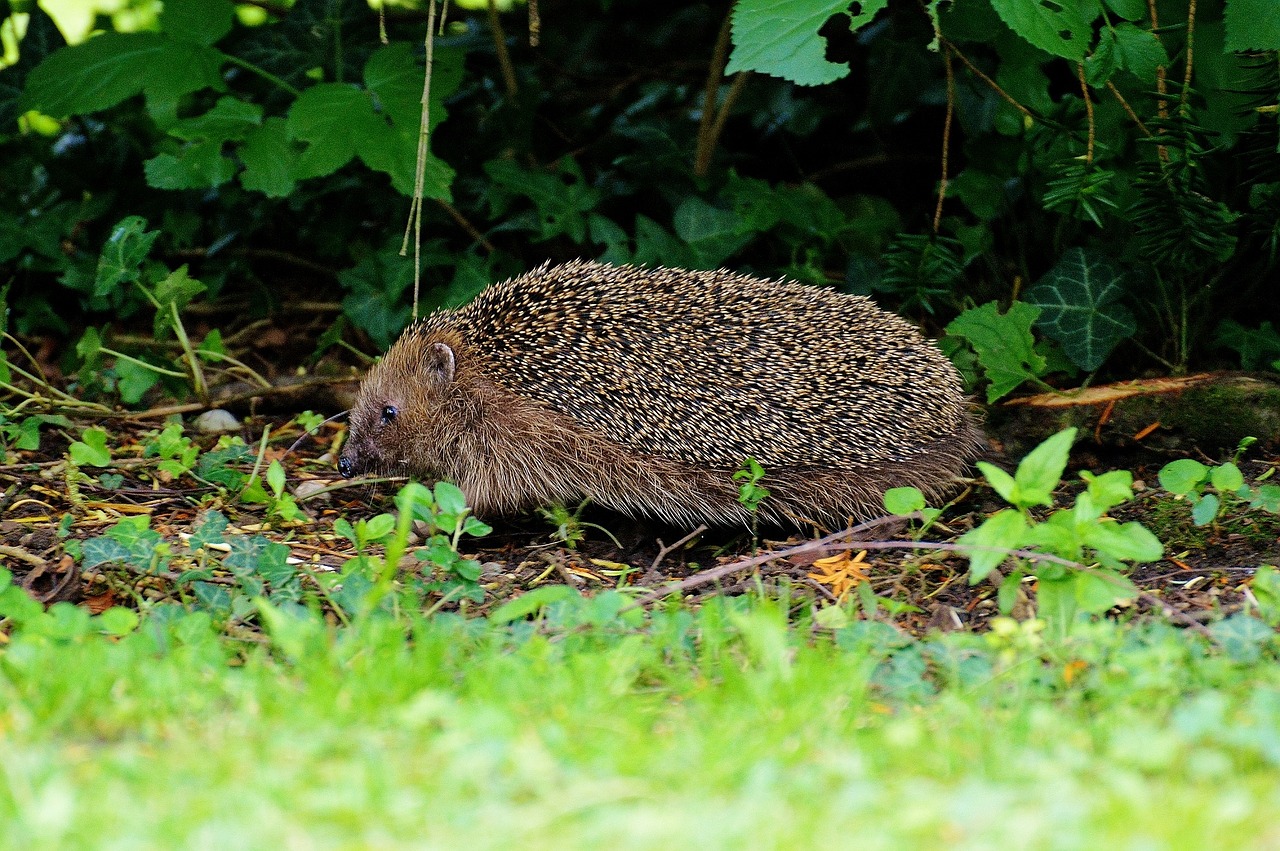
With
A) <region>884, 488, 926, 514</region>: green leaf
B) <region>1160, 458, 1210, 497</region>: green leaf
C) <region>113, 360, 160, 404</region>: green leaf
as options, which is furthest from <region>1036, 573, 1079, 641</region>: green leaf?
<region>113, 360, 160, 404</region>: green leaf

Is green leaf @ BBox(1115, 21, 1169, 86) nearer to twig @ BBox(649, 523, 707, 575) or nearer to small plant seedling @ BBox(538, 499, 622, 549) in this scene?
twig @ BBox(649, 523, 707, 575)

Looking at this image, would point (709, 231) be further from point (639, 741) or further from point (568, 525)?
point (639, 741)

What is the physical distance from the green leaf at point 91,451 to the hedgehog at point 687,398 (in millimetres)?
1418

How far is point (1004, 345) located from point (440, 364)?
2708 mm

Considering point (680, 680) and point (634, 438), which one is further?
point (634, 438)

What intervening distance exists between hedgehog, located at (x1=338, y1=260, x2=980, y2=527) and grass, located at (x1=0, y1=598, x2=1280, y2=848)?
67.5 inches

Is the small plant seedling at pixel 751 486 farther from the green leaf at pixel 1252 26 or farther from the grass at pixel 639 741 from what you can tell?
the green leaf at pixel 1252 26

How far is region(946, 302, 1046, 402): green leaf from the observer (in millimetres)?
6133

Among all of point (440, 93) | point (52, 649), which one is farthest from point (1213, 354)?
point (52, 649)

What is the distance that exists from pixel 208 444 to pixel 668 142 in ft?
10.6

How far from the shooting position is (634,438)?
5652 mm

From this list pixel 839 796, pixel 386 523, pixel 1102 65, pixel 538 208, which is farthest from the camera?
pixel 538 208

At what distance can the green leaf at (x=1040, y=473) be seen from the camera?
3.99 meters

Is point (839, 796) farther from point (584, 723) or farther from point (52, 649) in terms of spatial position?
point (52, 649)
